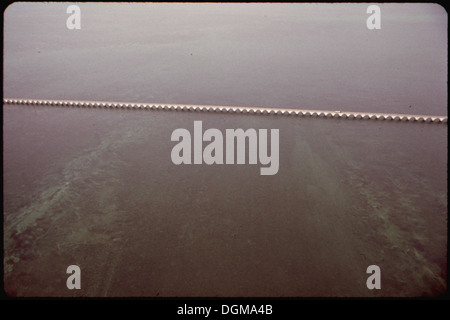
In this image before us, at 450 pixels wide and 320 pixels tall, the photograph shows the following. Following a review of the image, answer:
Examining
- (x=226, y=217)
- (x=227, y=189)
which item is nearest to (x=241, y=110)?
(x=227, y=189)

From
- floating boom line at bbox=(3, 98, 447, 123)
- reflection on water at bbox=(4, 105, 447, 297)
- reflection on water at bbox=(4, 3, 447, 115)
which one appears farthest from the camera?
reflection on water at bbox=(4, 3, 447, 115)

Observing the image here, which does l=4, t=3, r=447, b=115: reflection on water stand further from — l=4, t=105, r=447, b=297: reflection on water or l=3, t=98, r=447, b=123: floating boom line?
l=4, t=105, r=447, b=297: reflection on water

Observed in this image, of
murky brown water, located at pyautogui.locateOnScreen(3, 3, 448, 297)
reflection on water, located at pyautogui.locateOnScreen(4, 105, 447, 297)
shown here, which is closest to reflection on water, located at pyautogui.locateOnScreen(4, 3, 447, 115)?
murky brown water, located at pyautogui.locateOnScreen(3, 3, 448, 297)

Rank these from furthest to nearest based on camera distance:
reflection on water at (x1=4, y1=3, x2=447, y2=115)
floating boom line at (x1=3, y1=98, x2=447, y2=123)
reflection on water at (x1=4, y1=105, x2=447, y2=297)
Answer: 1. reflection on water at (x1=4, y1=3, x2=447, y2=115)
2. floating boom line at (x1=3, y1=98, x2=447, y2=123)
3. reflection on water at (x1=4, y1=105, x2=447, y2=297)

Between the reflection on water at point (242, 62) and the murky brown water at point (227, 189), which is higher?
the reflection on water at point (242, 62)

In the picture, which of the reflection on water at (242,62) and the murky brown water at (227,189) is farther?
the reflection on water at (242,62)

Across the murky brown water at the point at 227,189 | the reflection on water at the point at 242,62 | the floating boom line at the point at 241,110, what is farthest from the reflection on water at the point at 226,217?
the reflection on water at the point at 242,62

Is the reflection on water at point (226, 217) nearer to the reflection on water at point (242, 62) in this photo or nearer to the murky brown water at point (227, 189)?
the murky brown water at point (227, 189)

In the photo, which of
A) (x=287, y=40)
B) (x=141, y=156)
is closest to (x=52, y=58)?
(x=141, y=156)
